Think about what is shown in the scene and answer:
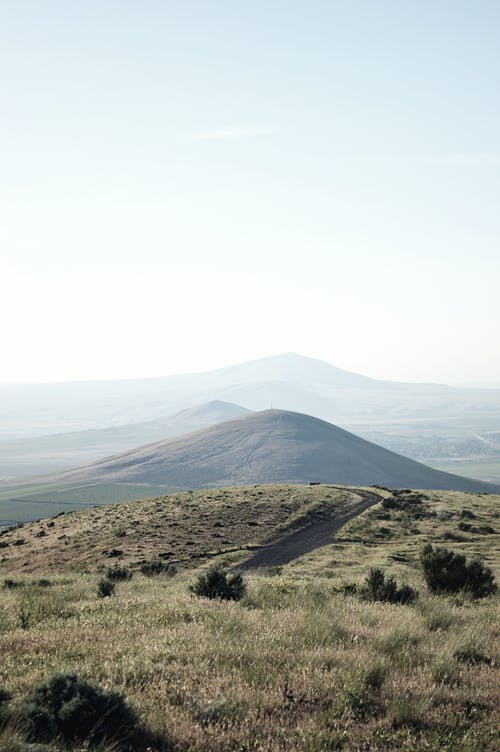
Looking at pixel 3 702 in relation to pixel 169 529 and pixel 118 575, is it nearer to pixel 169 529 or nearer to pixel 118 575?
pixel 118 575

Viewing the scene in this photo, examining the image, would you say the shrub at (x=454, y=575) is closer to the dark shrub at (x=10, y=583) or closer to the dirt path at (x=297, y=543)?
the dark shrub at (x=10, y=583)

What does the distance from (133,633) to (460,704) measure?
6.50 meters

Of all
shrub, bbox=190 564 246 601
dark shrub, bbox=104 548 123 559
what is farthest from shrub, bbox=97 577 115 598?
dark shrub, bbox=104 548 123 559

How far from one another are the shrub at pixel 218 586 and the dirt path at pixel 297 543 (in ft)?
64.0

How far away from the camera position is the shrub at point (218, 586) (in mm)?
18484

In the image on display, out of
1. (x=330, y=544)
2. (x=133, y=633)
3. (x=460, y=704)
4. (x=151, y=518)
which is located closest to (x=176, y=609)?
(x=133, y=633)

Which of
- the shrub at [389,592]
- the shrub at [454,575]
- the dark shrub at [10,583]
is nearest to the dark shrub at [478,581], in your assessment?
the shrub at [454,575]

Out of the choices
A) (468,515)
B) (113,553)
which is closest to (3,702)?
(113,553)

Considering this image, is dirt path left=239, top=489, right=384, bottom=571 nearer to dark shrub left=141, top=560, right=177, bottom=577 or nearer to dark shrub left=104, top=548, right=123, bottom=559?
dark shrub left=141, top=560, right=177, bottom=577

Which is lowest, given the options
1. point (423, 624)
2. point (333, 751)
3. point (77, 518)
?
point (77, 518)

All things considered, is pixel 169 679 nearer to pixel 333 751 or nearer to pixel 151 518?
pixel 333 751

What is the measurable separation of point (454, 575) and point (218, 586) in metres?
8.93

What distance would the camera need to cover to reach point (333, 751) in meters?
7.48

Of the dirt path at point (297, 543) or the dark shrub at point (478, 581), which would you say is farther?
the dirt path at point (297, 543)
